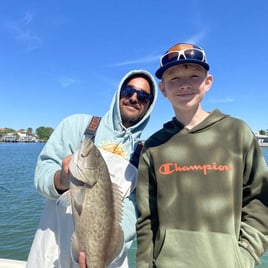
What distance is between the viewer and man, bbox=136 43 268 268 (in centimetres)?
219

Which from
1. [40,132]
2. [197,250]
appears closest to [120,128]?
[197,250]

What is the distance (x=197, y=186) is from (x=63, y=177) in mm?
1181

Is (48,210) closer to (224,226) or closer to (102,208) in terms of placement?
(102,208)

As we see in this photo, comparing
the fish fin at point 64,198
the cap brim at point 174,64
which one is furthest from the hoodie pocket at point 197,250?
the cap brim at point 174,64

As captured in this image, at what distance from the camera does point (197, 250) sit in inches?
86.0

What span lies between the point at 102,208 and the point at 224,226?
104 centimetres

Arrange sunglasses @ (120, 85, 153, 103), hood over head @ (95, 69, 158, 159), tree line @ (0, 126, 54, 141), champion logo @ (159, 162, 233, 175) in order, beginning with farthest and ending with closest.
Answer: tree line @ (0, 126, 54, 141), sunglasses @ (120, 85, 153, 103), hood over head @ (95, 69, 158, 159), champion logo @ (159, 162, 233, 175)

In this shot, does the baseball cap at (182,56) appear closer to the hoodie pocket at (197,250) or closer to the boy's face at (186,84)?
the boy's face at (186,84)

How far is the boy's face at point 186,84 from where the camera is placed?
2.43 metres

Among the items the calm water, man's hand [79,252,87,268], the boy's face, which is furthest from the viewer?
the calm water

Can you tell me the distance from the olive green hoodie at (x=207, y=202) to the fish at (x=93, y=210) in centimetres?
32

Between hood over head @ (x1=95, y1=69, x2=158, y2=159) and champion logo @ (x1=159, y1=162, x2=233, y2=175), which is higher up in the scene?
hood over head @ (x1=95, y1=69, x2=158, y2=159)

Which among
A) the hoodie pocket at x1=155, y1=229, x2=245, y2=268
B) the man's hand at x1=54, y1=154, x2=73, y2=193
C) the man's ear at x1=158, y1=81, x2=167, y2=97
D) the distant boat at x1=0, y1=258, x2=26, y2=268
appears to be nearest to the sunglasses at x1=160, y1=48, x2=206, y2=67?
the man's ear at x1=158, y1=81, x2=167, y2=97

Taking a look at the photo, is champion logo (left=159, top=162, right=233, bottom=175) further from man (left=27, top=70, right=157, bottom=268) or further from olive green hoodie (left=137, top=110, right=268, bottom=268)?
man (left=27, top=70, right=157, bottom=268)
